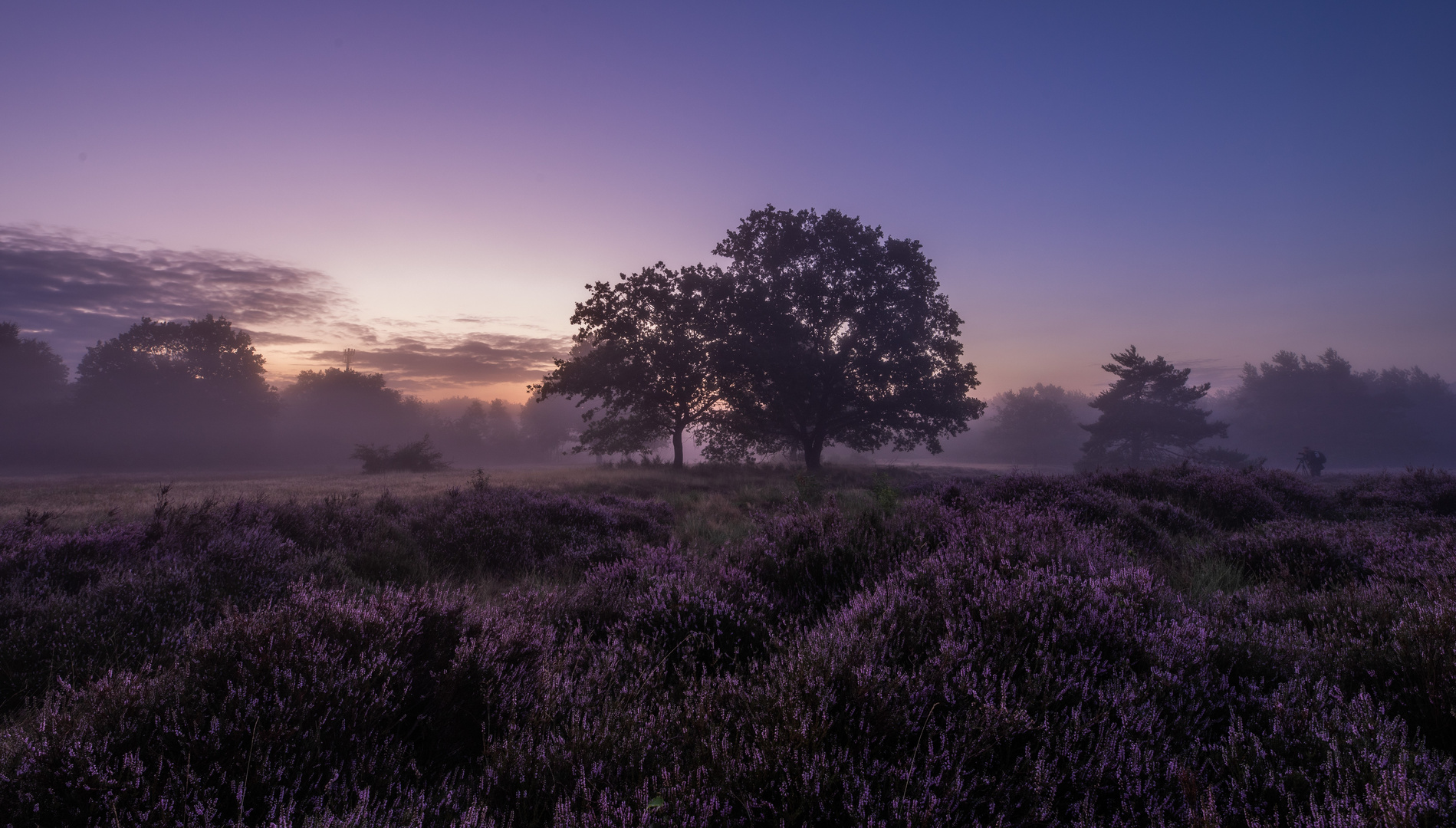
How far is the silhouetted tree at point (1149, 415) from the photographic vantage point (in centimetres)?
4278

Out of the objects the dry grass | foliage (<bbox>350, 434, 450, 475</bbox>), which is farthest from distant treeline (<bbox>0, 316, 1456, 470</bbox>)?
the dry grass

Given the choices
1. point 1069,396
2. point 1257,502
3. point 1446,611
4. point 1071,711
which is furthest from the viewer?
point 1069,396

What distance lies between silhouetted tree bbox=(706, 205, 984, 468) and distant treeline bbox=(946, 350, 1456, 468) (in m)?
43.6

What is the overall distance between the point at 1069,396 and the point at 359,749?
449 feet

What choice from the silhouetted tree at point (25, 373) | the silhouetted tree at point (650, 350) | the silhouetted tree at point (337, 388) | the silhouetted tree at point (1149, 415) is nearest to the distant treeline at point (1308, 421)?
the silhouetted tree at point (1149, 415)

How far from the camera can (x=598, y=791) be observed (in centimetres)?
182

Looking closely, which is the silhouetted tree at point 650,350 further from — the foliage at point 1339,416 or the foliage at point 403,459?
the foliage at point 1339,416

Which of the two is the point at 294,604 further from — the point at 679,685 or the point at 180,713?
the point at 679,685

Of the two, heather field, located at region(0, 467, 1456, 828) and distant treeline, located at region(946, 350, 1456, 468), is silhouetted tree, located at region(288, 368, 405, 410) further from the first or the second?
distant treeline, located at region(946, 350, 1456, 468)

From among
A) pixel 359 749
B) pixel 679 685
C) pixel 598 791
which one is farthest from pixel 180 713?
pixel 679 685

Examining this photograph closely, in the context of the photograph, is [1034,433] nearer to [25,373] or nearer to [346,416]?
[346,416]

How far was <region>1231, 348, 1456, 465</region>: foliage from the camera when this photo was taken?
61.8m

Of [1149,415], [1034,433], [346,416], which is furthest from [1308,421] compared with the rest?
[346,416]

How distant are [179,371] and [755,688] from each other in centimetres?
6707
